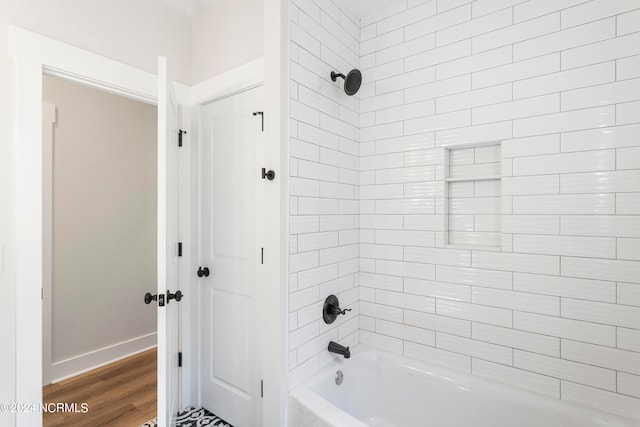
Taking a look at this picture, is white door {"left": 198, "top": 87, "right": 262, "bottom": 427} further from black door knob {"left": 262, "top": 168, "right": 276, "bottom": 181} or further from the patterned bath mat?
black door knob {"left": 262, "top": 168, "right": 276, "bottom": 181}

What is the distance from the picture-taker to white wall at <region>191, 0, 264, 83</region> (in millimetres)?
1906

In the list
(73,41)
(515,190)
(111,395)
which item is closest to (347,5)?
(515,190)

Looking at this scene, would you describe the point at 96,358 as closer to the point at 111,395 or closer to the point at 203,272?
the point at 111,395

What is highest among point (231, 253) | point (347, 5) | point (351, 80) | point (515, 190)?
point (347, 5)

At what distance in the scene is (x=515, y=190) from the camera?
150 cm

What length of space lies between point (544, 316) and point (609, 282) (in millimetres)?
290

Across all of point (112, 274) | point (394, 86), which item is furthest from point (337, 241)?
point (112, 274)

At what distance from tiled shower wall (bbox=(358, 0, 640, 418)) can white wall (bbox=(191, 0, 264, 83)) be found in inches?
26.9

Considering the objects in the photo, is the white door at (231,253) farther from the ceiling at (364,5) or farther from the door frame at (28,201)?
the door frame at (28,201)

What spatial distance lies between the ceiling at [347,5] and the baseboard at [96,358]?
291 cm

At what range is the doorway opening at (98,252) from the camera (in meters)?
2.47

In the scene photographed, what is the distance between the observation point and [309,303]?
1.63 meters

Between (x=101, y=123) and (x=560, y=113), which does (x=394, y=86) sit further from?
(x=101, y=123)

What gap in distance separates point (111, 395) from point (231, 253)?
5.04ft
